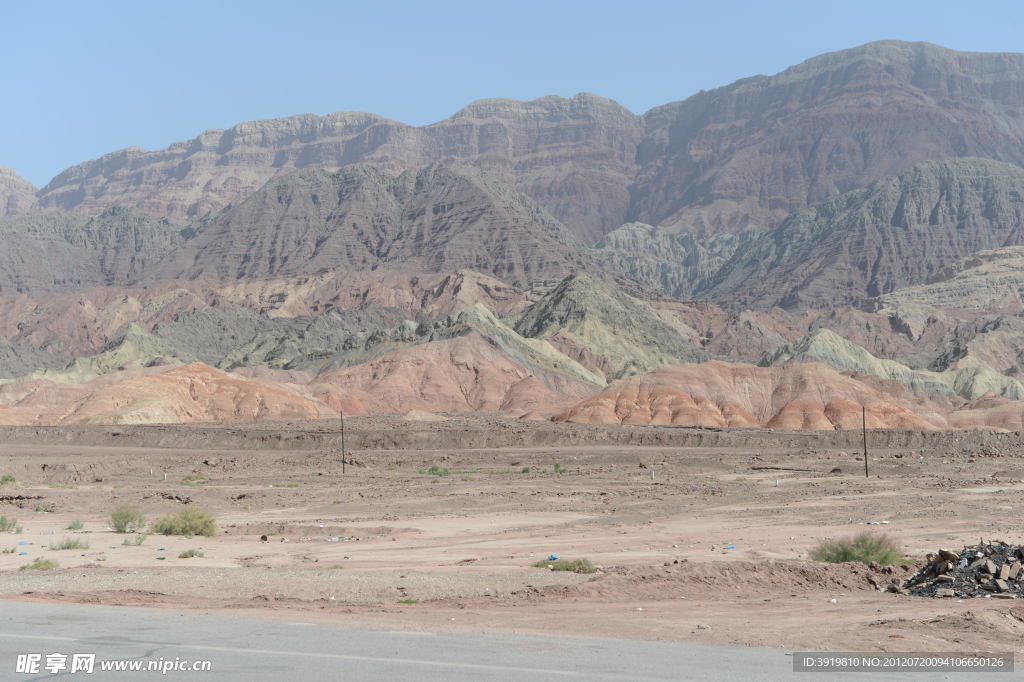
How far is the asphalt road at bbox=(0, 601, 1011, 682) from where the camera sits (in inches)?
441

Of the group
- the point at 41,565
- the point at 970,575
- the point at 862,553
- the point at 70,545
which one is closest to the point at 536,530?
the point at 862,553

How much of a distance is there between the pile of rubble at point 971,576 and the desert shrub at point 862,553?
1.99m

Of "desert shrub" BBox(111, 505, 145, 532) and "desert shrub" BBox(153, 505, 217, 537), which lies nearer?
"desert shrub" BBox(153, 505, 217, 537)

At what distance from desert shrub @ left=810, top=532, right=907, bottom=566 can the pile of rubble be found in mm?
1986

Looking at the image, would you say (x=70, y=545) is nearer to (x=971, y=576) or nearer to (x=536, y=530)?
(x=536, y=530)

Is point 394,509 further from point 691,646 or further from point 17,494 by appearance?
point 691,646

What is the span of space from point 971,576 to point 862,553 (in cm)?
350

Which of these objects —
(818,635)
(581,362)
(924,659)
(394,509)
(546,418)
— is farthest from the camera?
(581,362)

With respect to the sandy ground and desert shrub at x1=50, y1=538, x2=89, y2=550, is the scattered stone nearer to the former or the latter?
the sandy ground

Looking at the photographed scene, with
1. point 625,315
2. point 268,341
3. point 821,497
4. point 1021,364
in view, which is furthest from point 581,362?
point 821,497

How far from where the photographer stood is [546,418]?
10600 cm

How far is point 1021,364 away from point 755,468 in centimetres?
13845

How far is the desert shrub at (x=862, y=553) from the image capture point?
20844 mm

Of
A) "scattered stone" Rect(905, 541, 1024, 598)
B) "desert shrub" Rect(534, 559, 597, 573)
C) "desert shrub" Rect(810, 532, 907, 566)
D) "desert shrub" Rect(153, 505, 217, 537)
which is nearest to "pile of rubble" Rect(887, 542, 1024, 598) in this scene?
"scattered stone" Rect(905, 541, 1024, 598)
